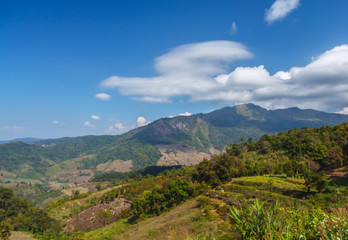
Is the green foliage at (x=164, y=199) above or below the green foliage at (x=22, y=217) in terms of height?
above

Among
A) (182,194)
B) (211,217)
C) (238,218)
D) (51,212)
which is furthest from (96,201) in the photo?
(238,218)

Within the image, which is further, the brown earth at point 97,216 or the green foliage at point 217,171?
the brown earth at point 97,216

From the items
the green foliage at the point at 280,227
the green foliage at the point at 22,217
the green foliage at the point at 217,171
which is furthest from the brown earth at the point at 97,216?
the green foliage at the point at 280,227

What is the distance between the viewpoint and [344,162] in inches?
2741

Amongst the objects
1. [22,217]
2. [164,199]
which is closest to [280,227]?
[164,199]

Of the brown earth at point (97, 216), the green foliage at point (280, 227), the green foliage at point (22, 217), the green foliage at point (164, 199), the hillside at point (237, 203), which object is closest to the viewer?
the green foliage at point (280, 227)

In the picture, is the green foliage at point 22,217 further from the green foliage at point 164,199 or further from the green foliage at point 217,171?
the green foliage at point 217,171

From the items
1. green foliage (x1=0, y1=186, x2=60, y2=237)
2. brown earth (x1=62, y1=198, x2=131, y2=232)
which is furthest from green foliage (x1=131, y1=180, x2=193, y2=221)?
green foliage (x1=0, y1=186, x2=60, y2=237)

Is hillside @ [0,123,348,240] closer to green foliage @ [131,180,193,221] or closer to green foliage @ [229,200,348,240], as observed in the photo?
green foliage @ [229,200,348,240]

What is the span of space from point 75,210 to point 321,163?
12704 cm

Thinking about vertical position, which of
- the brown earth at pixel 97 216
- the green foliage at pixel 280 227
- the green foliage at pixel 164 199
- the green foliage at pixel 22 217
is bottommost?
the brown earth at pixel 97 216

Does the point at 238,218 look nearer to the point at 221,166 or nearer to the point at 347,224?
the point at 347,224

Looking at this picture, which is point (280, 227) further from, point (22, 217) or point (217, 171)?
point (22, 217)

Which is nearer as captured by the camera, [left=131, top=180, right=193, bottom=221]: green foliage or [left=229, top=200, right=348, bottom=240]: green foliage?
[left=229, top=200, right=348, bottom=240]: green foliage
